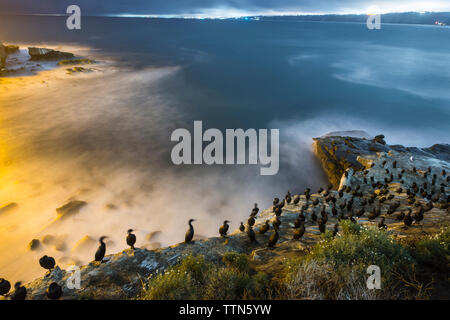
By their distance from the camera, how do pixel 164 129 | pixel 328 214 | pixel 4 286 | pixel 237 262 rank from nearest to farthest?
1. pixel 4 286
2. pixel 237 262
3. pixel 328 214
4. pixel 164 129

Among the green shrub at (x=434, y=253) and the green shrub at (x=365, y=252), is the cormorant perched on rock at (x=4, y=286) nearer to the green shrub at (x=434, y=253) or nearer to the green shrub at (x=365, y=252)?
the green shrub at (x=365, y=252)

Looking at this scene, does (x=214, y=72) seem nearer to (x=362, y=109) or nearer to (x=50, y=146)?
(x=362, y=109)

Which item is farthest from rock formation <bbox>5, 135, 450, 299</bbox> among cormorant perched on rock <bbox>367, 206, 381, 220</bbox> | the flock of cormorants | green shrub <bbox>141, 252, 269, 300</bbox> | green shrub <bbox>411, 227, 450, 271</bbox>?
green shrub <bbox>411, 227, 450, 271</bbox>

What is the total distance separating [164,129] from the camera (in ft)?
104

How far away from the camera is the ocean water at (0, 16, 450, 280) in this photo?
16953 millimetres

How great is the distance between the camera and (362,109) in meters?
40.8

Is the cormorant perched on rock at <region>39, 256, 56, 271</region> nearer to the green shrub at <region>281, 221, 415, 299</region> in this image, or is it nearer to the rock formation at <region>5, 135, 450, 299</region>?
the rock formation at <region>5, 135, 450, 299</region>

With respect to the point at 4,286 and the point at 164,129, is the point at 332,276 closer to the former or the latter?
the point at 4,286

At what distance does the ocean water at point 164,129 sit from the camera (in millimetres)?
16953

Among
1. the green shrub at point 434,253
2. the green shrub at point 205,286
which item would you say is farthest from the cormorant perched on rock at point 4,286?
the green shrub at point 434,253

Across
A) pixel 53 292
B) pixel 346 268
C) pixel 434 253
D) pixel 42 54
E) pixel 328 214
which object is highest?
pixel 42 54

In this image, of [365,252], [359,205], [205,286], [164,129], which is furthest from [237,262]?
[164,129]

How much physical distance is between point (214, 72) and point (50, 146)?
146ft

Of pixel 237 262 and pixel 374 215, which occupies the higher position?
pixel 237 262
